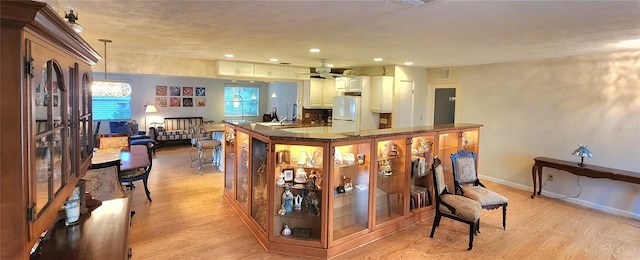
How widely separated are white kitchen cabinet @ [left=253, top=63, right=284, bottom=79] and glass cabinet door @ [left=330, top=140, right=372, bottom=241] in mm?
3558

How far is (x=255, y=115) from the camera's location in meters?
11.3

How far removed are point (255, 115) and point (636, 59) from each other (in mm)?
9716

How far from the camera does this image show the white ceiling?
2.29 m

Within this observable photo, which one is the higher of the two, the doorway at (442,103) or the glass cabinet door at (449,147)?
the doorway at (442,103)

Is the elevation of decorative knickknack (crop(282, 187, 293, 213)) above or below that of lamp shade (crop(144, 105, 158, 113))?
below

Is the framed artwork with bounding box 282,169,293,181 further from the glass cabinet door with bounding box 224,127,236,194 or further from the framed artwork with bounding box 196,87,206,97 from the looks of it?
the framed artwork with bounding box 196,87,206,97

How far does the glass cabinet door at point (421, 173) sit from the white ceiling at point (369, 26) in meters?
1.22

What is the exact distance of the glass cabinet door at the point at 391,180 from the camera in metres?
3.58

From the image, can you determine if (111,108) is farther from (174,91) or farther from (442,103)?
(442,103)

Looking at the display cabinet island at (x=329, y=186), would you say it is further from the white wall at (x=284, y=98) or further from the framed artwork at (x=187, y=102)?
the framed artwork at (x=187, y=102)

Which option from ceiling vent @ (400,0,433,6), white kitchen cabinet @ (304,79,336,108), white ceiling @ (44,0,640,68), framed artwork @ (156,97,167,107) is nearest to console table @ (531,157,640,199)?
white ceiling @ (44,0,640,68)

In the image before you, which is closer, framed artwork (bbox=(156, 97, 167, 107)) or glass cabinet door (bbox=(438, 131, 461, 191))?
glass cabinet door (bbox=(438, 131, 461, 191))

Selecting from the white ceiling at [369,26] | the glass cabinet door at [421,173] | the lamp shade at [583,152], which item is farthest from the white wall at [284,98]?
the lamp shade at [583,152]

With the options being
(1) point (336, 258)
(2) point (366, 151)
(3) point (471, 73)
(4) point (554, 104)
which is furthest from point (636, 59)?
(1) point (336, 258)
